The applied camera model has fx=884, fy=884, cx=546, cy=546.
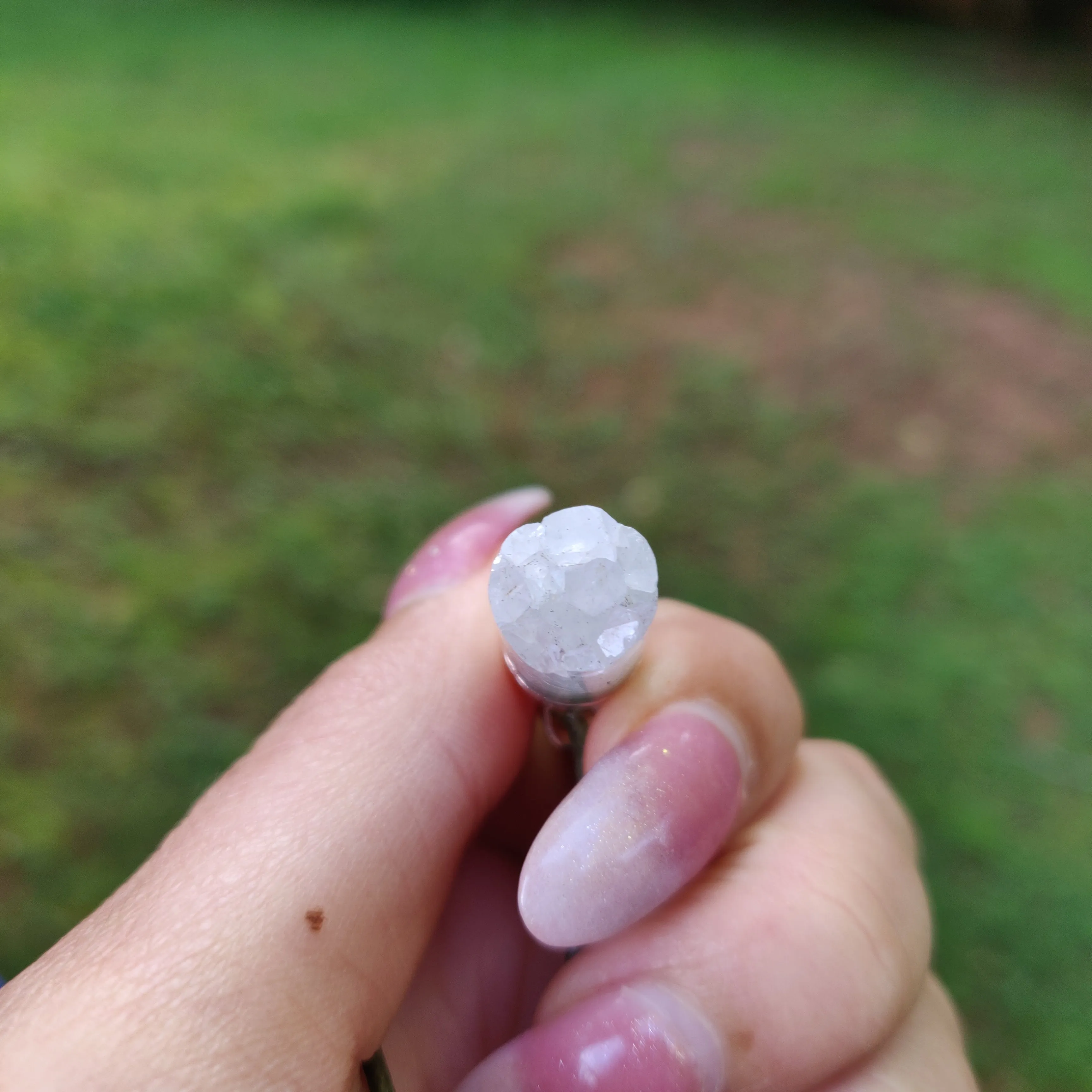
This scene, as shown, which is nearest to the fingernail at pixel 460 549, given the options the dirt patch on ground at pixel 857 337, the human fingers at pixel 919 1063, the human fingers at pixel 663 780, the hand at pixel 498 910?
the hand at pixel 498 910

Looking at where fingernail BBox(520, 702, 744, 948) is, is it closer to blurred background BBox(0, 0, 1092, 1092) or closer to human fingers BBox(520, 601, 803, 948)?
human fingers BBox(520, 601, 803, 948)

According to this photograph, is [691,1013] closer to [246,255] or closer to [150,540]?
[150,540]

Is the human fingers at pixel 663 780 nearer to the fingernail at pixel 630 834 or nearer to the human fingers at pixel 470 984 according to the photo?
the fingernail at pixel 630 834

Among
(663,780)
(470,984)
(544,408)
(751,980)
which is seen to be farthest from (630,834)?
(544,408)

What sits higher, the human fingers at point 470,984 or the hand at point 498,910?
the hand at point 498,910

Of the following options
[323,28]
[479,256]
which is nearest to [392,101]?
[323,28]

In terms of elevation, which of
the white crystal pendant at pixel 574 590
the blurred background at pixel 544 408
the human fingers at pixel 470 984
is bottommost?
the blurred background at pixel 544 408

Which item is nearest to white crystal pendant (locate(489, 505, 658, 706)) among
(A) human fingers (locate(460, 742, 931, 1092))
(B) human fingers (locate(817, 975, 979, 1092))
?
(A) human fingers (locate(460, 742, 931, 1092))
